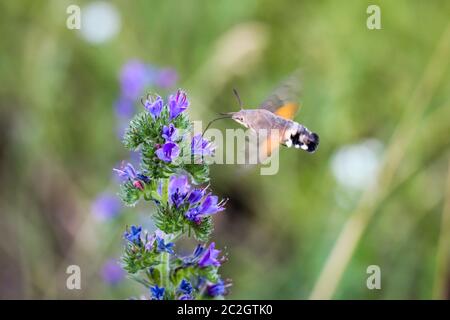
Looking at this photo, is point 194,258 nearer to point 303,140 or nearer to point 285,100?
point 303,140

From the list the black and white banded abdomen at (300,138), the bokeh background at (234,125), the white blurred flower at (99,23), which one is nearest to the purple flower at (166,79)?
the bokeh background at (234,125)

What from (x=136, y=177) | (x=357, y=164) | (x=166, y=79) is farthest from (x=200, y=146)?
(x=357, y=164)

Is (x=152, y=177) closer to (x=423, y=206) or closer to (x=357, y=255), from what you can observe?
(x=357, y=255)

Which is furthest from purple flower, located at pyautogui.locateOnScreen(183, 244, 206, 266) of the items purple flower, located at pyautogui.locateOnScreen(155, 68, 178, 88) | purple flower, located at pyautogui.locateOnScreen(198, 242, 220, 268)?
purple flower, located at pyautogui.locateOnScreen(155, 68, 178, 88)
